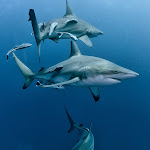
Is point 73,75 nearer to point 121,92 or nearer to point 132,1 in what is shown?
point 121,92

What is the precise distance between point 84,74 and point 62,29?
1.92 metres

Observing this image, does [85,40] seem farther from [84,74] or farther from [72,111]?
[72,111]

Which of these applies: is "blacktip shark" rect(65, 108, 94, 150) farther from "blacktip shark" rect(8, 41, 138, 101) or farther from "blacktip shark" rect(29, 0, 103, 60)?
"blacktip shark" rect(29, 0, 103, 60)

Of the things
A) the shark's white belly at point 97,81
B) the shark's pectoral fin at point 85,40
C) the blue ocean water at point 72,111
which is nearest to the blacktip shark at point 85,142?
the shark's white belly at point 97,81

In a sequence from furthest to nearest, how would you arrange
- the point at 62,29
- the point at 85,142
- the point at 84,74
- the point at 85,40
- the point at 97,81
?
the point at 85,40 → the point at 62,29 → the point at 85,142 → the point at 84,74 → the point at 97,81

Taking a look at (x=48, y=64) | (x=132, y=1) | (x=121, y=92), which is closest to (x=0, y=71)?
(x=48, y=64)

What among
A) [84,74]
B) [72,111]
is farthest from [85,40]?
[72,111]

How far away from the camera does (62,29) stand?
4176mm

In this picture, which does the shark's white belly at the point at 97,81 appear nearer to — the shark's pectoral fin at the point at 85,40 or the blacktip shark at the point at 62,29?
the blacktip shark at the point at 62,29

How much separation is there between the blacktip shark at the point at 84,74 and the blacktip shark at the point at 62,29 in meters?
0.47

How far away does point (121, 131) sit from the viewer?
8.84 metres

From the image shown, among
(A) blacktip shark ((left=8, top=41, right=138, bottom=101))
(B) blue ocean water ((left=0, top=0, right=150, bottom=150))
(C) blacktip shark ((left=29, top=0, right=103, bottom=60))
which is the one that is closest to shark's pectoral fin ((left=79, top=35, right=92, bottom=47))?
(C) blacktip shark ((left=29, top=0, right=103, bottom=60))

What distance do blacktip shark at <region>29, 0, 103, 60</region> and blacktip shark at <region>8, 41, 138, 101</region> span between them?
0.47 meters

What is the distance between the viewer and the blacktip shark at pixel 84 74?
226cm
